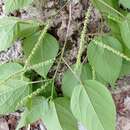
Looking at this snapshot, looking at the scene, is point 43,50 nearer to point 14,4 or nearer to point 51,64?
point 51,64

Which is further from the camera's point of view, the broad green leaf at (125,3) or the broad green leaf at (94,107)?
the broad green leaf at (125,3)

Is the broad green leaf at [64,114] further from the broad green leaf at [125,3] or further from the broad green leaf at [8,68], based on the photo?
the broad green leaf at [125,3]

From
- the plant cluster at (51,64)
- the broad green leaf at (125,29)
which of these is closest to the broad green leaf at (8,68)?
the plant cluster at (51,64)

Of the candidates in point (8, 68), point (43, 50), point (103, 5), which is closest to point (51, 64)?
point (43, 50)

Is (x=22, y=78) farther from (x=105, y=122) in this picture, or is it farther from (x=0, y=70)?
(x=105, y=122)

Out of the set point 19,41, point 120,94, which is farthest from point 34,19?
point 120,94

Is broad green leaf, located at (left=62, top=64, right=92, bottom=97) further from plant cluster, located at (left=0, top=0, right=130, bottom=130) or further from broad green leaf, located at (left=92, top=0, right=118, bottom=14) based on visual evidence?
broad green leaf, located at (left=92, top=0, right=118, bottom=14)

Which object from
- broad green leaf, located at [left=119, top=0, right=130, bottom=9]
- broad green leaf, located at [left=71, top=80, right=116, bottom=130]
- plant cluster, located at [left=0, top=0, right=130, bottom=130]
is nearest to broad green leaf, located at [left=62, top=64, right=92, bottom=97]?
plant cluster, located at [left=0, top=0, right=130, bottom=130]

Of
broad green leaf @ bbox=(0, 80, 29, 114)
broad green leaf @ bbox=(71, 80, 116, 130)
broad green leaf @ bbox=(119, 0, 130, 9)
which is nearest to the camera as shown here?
broad green leaf @ bbox=(71, 80, 116, 130)
